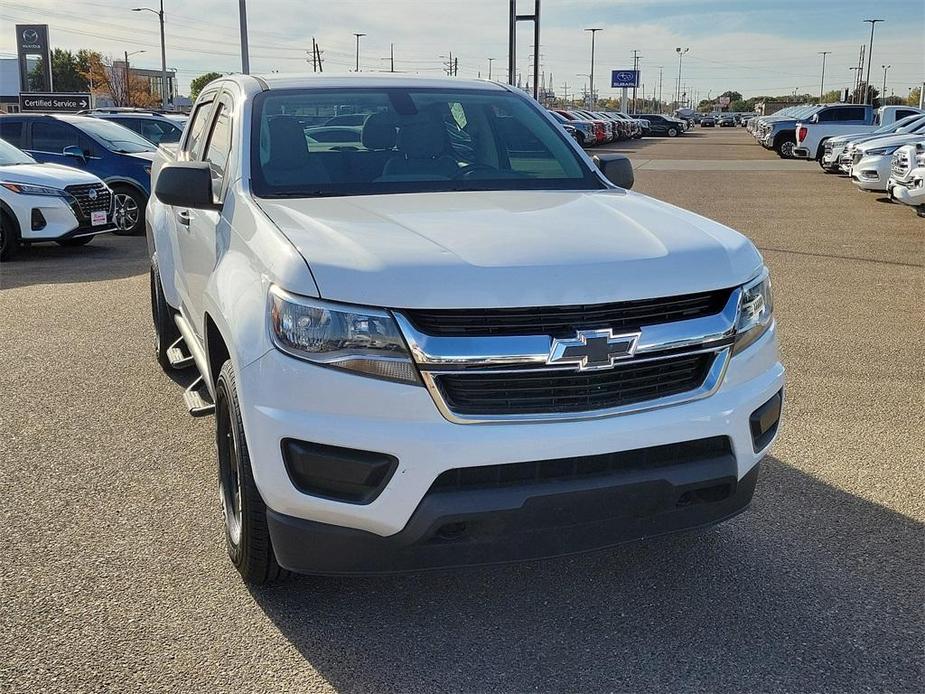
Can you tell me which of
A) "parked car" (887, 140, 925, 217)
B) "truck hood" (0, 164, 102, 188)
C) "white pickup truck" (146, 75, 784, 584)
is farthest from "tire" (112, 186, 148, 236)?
"white pickup truck" (146, 75, 784, 584)

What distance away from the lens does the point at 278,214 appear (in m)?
3.38

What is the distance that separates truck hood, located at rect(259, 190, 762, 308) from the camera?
107 inches

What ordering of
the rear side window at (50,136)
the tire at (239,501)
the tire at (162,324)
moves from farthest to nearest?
the rear side window at (50,136) → the tire at (162,324) → the tire at (239,501)

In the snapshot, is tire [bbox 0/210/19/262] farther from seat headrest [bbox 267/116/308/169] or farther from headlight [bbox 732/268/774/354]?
headlight [bbox 732/268/774/354]

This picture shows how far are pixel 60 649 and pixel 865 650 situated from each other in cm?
250

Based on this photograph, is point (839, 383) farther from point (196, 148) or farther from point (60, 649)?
point (60, 649)

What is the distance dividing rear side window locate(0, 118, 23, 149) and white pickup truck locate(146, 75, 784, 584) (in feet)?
40.0

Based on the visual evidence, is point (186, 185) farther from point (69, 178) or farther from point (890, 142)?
point (890, 142)

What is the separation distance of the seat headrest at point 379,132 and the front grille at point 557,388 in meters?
1.83

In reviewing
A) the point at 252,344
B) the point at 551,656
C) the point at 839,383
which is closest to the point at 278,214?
the point at 252,344

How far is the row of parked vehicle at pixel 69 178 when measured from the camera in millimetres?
11180

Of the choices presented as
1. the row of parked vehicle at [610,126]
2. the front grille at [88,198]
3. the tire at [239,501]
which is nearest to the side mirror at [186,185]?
the tire at [239,501]

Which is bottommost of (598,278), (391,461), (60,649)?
(60,649)

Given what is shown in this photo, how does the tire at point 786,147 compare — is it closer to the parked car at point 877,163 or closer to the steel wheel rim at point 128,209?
the parked car at point 877,163
